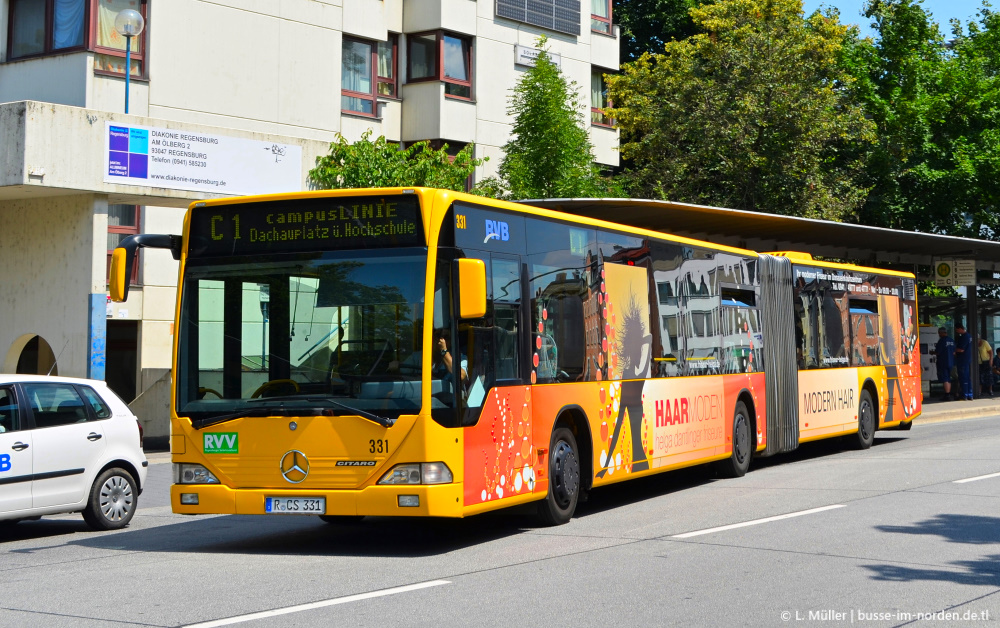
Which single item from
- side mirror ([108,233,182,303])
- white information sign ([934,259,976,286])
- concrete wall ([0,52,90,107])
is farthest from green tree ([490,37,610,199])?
side mirror ([108,233,182,303])

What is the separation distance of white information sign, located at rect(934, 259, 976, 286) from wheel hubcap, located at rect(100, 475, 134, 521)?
977 inches

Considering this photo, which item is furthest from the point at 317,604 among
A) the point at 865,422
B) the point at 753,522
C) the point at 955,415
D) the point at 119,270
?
the point at 955,415

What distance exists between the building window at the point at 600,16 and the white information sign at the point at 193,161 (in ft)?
66.0

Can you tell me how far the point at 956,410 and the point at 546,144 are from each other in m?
11.6

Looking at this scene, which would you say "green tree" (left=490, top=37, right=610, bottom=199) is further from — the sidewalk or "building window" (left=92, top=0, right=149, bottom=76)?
the sidewalk

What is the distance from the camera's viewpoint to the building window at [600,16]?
39.4 metres

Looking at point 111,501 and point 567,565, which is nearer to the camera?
point 567,565

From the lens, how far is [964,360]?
33156mm

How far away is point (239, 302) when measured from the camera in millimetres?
10367

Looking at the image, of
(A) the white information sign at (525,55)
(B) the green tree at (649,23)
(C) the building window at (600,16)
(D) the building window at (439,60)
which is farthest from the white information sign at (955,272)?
(B) the green tree at (649,23)

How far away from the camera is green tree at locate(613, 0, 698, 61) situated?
48688mm

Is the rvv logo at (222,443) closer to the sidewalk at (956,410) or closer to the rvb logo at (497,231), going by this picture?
the rvb logo at (497,231)

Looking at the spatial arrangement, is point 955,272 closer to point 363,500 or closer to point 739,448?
point 739,448

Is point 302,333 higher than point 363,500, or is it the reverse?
point 302,333
